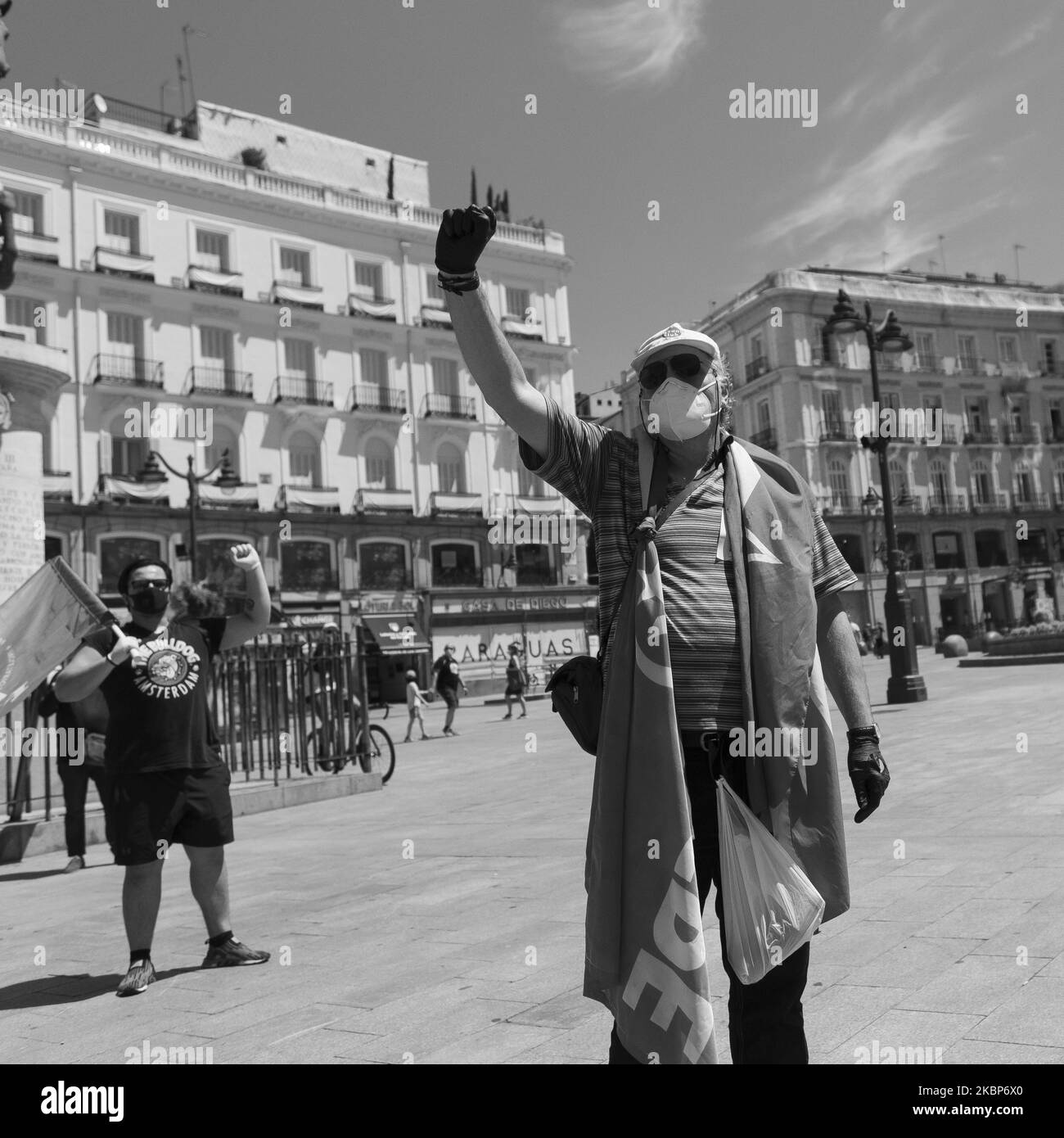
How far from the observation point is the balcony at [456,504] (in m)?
39.6

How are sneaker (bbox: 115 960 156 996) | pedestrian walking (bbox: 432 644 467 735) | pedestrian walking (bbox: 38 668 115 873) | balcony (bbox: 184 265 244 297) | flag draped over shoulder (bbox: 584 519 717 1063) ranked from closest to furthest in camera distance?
flag draped over shoulder (bbox: 584 519 717 1063)
sneaker (bbox: 115 960 156 996)
pedestrian walking (bbox: 38 668 115 873)
pedestrian walking (bbox: 432 644 467 735)
balcony (bbox: 184 265 244 297)

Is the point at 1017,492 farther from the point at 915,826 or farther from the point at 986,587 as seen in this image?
the point at 915,826

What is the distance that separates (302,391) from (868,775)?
1449 inches

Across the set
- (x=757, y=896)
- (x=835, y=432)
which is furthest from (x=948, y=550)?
(x=757, y=896)

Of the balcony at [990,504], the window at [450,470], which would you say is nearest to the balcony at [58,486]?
the window at [450,470]

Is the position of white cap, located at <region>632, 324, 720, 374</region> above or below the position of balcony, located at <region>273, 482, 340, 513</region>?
below

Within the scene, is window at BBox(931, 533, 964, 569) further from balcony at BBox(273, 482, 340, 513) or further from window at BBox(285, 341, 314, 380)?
window at BBox(285, 341, 314, 380)

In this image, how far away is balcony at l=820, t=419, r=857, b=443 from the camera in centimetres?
5181

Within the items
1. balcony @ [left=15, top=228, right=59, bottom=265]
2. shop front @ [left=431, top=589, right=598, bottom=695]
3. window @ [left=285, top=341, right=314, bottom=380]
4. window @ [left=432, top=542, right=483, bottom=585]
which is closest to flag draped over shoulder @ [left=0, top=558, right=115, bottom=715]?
balcony @ [left=15, top=228, right=59, bottom=265]

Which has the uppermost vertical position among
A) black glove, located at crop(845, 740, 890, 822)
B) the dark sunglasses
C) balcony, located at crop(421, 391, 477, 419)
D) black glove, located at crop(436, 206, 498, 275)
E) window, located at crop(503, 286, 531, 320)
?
window, located at crop(503, 286, 531, 320)

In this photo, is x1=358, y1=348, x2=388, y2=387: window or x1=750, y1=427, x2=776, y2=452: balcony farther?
x1=750, y1=427, x2=776, y2=452: balcony

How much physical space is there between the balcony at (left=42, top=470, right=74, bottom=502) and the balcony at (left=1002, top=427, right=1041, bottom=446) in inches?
1757

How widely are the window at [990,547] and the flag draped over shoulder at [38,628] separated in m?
53.5
